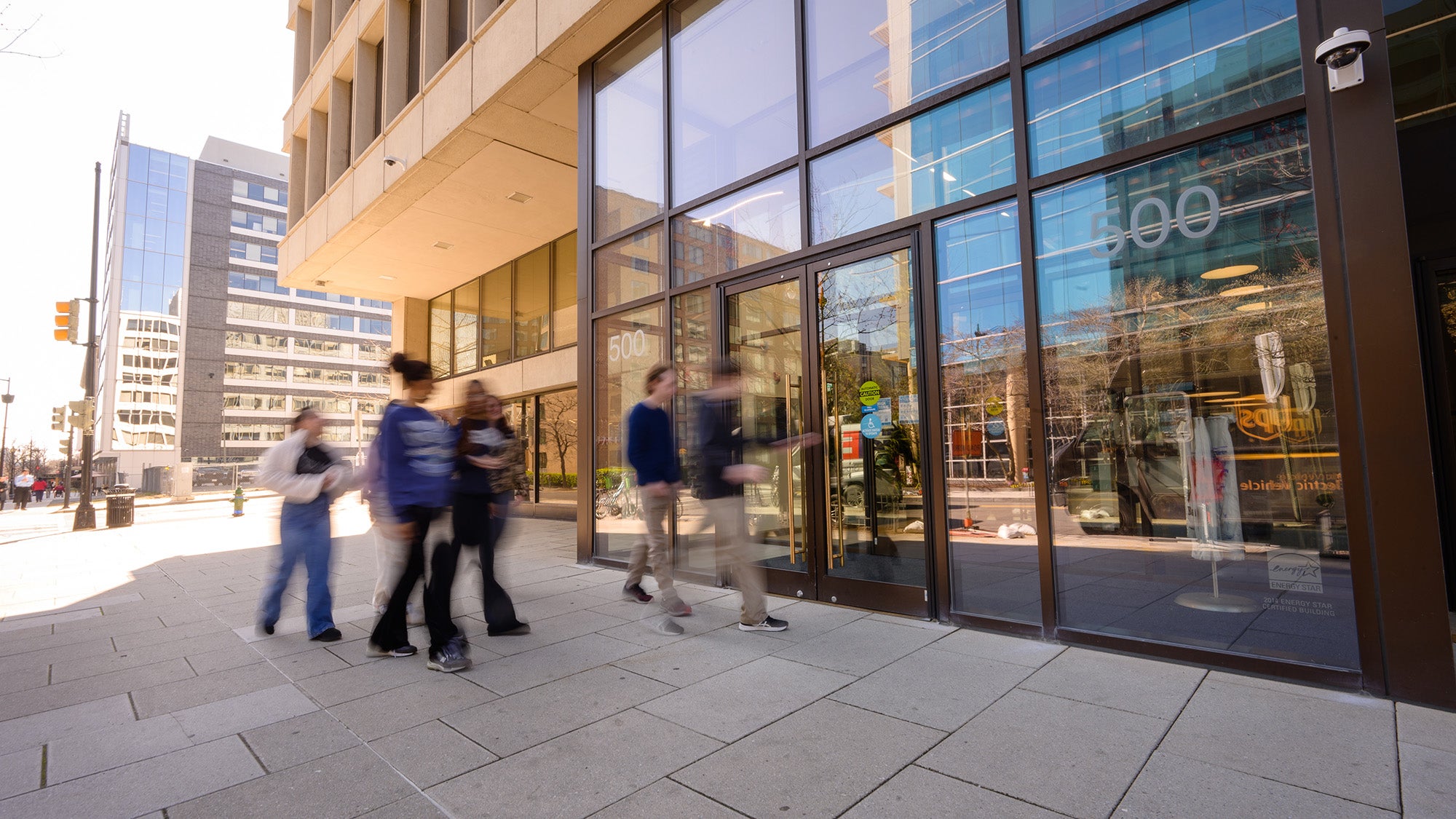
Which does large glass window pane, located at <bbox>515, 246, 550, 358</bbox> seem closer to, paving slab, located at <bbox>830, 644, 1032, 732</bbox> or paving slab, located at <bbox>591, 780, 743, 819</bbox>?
paving slab, located at <bbox>830, 644, 1032, 732</bbox>

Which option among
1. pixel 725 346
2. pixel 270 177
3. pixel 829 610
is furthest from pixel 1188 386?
pixel 270 177

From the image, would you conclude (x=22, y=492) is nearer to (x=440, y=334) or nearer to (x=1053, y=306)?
(x=440, y=334)

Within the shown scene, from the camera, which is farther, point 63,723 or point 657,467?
point 657,467

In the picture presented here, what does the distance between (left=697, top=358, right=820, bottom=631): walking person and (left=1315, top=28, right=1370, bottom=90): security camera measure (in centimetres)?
379

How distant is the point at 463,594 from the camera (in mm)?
6633

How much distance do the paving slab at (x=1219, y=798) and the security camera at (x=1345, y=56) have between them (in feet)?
11.4

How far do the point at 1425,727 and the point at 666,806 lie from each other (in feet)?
11.0

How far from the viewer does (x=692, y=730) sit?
3240mm

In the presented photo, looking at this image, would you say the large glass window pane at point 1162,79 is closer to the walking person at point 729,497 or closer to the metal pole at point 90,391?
the walking person at point 729,497

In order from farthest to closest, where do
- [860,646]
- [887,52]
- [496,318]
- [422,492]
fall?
[496,318], [887,52], [860,646], [422,492]

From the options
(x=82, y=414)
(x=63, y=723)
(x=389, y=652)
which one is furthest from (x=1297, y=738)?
(x=82, y=414)

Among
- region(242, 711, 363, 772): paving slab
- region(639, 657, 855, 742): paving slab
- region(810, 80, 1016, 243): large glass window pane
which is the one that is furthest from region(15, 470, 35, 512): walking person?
region(639, 657, 855, 742): paving slab

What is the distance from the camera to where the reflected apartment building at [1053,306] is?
365 cm

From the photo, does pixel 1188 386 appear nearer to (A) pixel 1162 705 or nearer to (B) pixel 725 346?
(A) pixel 1162 705
